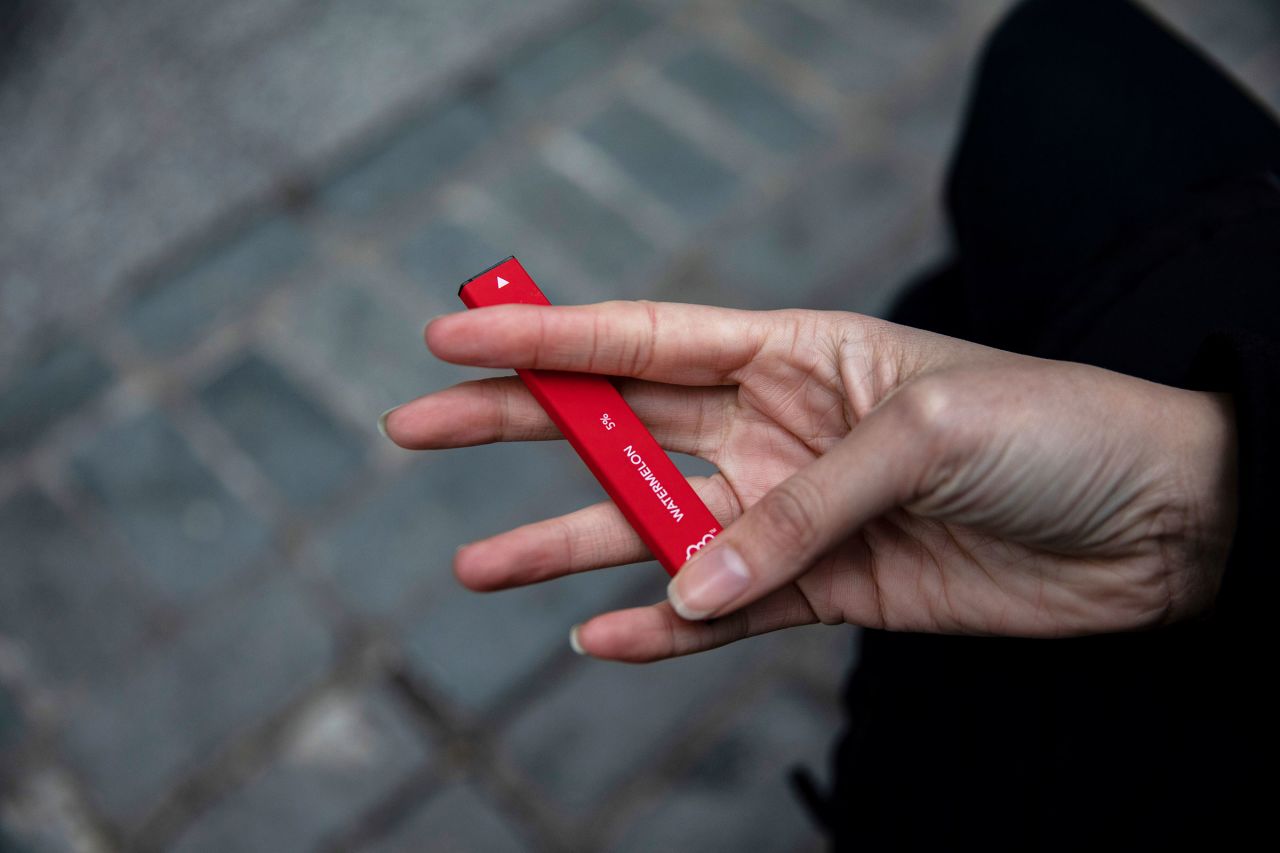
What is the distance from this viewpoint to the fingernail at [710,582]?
2.97ft

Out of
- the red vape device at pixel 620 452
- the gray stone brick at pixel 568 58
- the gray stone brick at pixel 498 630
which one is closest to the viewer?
the red vape device at pixel 620 452

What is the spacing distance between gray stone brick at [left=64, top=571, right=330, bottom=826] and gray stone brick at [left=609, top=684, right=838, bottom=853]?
601 millimetres

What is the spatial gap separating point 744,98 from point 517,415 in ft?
4.27

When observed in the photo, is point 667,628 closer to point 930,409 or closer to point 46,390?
point 930,409

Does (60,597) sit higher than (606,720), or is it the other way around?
(60,597)

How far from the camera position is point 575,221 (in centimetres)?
201

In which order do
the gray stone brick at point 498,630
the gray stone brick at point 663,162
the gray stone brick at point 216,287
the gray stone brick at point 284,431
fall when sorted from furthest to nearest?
1. the gray stone brick at point 663,162
2. the gray stone brick at point 216,287
3. the gray stone brick at point 284,431
4. the gray stone brick at point 498,630

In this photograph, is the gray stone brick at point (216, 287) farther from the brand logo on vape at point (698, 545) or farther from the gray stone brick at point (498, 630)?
the brand logo on vape at point (698, 545)

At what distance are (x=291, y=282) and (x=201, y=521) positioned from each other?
506 mm

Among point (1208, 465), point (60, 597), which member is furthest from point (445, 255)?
point (1208, 465)

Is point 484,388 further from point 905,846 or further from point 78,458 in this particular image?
point 78,458

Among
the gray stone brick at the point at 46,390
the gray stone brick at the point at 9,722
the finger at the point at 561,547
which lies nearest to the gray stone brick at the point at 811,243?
the finger at the point at 561,547

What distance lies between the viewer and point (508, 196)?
203 cm

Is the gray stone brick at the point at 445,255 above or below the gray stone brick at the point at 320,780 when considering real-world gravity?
above
